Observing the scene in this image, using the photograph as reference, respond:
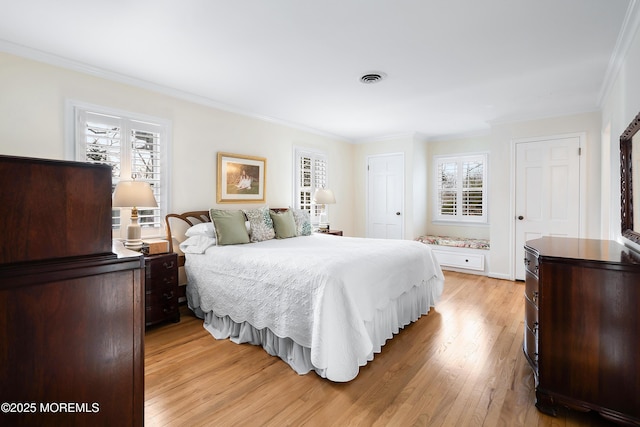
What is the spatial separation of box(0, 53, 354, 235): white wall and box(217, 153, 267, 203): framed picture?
0.30 ft

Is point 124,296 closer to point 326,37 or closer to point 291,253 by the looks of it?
point 291,253

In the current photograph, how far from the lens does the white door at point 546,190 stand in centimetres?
431

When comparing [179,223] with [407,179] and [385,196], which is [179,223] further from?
[407,179]

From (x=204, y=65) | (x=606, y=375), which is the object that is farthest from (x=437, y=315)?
(x=204, y=65)

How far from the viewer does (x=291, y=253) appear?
2.78 meters

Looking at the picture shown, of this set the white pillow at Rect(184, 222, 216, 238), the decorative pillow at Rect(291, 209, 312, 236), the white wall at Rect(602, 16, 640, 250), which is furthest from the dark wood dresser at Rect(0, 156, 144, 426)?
the decorative pillow at Rect(291, 209, 312, 236)

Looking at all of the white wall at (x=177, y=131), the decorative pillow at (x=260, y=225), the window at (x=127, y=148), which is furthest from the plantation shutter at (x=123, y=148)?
the decorative pillow at (x=260, y=225)

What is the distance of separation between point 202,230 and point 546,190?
4610 millimetres

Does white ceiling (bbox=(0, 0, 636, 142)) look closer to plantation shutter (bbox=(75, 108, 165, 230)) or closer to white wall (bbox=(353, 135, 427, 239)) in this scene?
plantation shutter (bbox=(75, 108, 165, 230))

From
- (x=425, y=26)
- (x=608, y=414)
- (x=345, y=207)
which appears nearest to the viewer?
(x=608, y=414)

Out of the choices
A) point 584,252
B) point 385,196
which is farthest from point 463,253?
point 584,252

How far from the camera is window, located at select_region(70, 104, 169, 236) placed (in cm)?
293

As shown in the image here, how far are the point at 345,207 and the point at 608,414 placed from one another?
4836 millimetres

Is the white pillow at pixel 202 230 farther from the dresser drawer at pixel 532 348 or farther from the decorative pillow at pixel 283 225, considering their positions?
the dresser drawer at pixel 532 348
